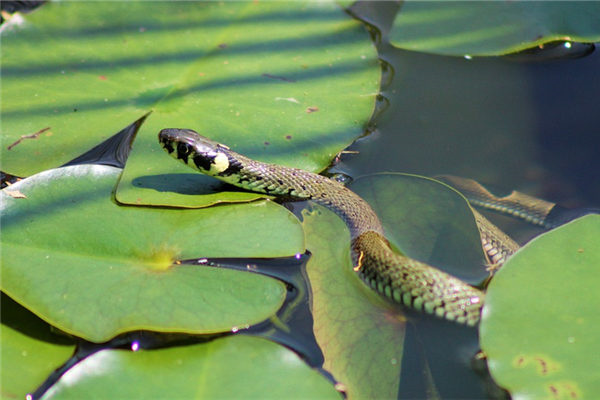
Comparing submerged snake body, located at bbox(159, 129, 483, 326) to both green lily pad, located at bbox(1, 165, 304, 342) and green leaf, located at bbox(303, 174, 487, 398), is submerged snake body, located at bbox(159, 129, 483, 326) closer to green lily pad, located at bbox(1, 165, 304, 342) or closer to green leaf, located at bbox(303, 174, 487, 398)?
green leaf, located at bbox(303, 174, 487, 398)

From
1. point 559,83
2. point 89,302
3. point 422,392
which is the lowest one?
point 422,392

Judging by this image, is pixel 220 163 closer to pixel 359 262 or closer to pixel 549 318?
pixel 359 262

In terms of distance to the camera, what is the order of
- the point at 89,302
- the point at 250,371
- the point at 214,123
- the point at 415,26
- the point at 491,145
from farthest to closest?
1. the point at 415,26
2. the point at 491,145
3. the point at 214,123
4. the point at 89,302
5. the point at 250,371

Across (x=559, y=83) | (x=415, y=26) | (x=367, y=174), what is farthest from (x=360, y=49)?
(x=559, y=83)

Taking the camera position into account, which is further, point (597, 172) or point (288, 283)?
point (597, 172)

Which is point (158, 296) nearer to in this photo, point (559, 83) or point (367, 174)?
point (367, 174)

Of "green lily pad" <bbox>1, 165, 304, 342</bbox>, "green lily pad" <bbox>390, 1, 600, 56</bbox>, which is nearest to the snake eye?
"green lily pad" <bbox>1, 165, 304, 342</bbox>

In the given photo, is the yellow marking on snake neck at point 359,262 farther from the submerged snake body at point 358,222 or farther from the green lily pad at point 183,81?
the green lily pad at point 183,81
